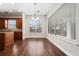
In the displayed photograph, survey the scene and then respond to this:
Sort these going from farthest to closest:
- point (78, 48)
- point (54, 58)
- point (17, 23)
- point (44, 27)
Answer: point (44, 27)
point (17, 23)
point (78, 48)
point (54, 58)

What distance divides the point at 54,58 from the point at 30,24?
12202mm

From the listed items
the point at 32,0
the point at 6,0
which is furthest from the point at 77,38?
the point at 6,0

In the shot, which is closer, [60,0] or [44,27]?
[60,0]

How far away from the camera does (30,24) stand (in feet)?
47.0

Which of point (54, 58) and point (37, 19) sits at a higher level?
point (37, 19)

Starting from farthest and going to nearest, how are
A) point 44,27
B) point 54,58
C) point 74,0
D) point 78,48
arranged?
point 44,27 → point 78,48 → point 54,58 → point 74,0

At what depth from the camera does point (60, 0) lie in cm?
214

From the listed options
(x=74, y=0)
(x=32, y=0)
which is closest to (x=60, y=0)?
(x=74, y=0)

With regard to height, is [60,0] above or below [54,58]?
above

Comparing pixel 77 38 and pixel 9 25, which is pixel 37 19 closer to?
pixel 9 25

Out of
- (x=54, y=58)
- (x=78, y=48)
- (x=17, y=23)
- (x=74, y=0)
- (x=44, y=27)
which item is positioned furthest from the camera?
(x=44, y=27)

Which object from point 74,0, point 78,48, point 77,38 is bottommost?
point 78,48

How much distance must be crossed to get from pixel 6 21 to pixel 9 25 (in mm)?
529

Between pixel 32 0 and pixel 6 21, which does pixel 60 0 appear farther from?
pixel 6 21
